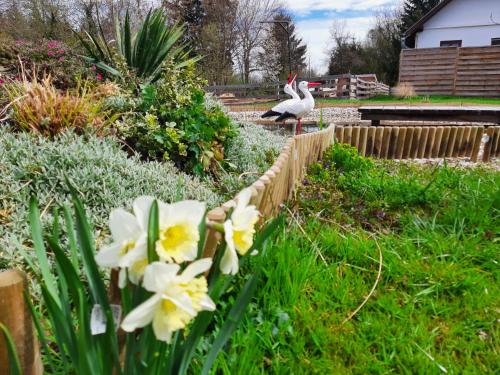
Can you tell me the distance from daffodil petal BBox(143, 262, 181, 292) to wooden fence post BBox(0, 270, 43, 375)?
44 cm

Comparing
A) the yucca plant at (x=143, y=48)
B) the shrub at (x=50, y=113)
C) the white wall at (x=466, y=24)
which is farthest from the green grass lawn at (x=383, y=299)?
the white wall at (x=466, y=24)

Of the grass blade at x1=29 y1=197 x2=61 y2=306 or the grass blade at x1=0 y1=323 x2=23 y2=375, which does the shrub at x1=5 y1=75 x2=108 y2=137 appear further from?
the grass blade at x1=0 y1=323 x2=23 y2=375

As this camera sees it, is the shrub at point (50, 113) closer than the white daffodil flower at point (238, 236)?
No

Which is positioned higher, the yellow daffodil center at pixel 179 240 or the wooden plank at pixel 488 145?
the yellow daffodil center at pixel 179 240

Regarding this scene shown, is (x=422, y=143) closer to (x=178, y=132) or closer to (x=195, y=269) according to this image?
(x=178, y=132)

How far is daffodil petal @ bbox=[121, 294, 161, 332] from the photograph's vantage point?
1.93 ft

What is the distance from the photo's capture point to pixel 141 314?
1.95 ft

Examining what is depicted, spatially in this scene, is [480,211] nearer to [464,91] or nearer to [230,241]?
[230,241]

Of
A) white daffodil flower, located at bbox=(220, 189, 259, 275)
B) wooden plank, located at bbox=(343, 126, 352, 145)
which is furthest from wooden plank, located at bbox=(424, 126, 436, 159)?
white daffodil flower, located at bbox=(220, 189, 259, 275)

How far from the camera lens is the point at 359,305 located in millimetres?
1739

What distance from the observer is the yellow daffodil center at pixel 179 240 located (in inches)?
25.4

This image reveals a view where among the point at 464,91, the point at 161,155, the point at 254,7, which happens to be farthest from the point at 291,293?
the point at 254,7

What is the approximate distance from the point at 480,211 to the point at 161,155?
7.71 ft

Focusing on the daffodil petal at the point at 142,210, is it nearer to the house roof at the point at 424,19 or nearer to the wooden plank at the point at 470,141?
the wooden plank at the point at 470,141
